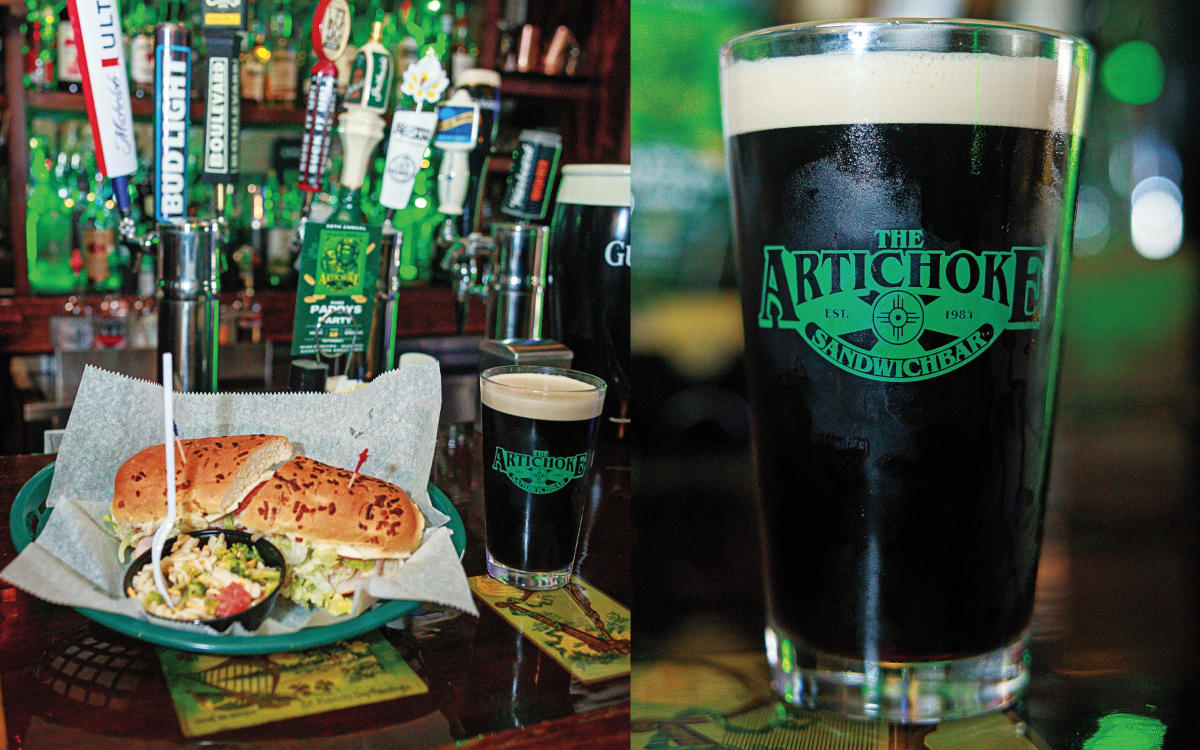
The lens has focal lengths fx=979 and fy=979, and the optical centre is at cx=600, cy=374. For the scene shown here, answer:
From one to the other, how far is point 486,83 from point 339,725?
102 centimetres

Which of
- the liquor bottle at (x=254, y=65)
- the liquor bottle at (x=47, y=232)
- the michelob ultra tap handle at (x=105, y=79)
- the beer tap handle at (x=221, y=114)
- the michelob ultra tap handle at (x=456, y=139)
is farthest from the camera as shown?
the liquor bottle at (x=254, y=65)

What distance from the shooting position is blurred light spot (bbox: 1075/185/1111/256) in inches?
18.3

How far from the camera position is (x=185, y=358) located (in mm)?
1117

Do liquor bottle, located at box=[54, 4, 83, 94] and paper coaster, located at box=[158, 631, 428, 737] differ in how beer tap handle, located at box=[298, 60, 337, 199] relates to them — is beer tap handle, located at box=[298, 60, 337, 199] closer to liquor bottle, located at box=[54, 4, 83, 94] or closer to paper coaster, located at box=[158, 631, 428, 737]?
paper coaster, located at box=[158, 631, 428, 737]

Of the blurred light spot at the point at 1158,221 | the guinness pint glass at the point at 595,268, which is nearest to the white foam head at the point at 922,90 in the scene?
the blurred light spot at the point at 1158,221

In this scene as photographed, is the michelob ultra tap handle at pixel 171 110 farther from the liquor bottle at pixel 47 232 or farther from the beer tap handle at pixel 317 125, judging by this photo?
the liquor bottle at pixel 47 232

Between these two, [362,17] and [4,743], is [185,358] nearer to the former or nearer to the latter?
[4,743]

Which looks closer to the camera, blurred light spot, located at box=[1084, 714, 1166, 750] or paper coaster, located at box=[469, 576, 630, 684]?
blurred light spot, located at box=[1084, 714, 1166, 750]

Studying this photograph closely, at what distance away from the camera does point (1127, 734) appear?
0.41 m

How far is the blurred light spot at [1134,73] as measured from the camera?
1.53 feet

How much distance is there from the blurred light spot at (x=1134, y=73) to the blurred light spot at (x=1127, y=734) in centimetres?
29

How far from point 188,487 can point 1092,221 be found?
2.09 ft


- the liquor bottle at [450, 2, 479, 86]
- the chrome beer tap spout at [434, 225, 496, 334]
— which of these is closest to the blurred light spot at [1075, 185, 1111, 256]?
the chrome beer tap spout at [434, 225, 496, 334]

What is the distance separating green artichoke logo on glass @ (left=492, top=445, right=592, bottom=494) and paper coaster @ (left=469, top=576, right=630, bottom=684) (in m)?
0.08
